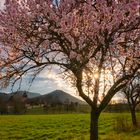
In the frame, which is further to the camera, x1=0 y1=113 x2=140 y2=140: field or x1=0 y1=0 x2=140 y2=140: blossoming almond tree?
x1=0 y1=113 x2=140 y2=140: field

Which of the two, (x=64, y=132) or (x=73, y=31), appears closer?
(x=73, y=31)

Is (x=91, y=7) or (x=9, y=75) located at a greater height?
(x=91, y=7)

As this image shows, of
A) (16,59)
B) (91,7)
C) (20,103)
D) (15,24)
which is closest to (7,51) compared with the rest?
(16,59)

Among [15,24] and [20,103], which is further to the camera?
[20,103]

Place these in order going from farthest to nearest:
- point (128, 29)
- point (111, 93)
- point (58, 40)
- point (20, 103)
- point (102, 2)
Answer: point (20, 103), point (111, 93), point (58, 40), point (128, 29), point (102, 2)

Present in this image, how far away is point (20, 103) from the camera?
179625 millimetres

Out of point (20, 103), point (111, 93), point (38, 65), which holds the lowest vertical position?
point (111, 93)

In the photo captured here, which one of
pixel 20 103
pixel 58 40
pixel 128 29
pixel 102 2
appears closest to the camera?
pixel 102 2

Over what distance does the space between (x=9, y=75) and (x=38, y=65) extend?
5.17 feet

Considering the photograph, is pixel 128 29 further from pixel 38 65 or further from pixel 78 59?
pixel 38 65

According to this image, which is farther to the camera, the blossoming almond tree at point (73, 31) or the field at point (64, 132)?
the field at point (64, 132)

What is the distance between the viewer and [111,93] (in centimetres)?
1902

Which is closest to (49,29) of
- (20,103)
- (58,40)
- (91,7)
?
(58,40)

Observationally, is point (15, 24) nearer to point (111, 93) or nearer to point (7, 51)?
point (7, 51)
